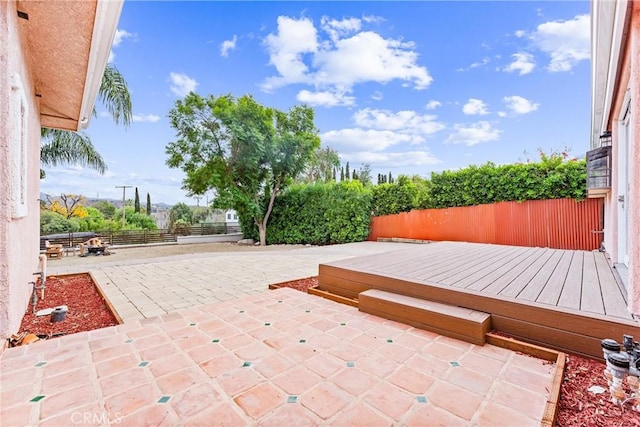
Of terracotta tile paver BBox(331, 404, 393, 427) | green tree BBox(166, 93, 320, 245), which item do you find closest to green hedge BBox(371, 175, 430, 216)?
green tree BBox(166, 93, 320, 245)

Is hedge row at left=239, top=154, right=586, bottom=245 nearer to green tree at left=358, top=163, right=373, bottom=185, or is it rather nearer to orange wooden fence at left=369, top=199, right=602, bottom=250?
orange wooden fence at left=369, top=199, right=602, bottom=250

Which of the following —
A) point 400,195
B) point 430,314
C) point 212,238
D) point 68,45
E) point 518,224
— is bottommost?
point 212,238

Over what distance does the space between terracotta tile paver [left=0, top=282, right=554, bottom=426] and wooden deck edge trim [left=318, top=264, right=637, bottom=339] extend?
38 centimetres

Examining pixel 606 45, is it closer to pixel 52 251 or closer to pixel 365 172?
pixel 52 251

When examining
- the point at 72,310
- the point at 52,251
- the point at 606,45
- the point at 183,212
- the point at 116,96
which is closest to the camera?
the point at 606,45

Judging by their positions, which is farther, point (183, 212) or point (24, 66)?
point (183, 212)

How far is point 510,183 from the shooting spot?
8.87 metres

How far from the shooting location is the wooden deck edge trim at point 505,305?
2153mm

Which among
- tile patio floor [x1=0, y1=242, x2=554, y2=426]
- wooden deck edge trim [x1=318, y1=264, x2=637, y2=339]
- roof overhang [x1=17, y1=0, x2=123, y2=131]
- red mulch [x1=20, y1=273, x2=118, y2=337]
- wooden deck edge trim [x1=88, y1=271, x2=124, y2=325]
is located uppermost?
roof overhang [x1=17, y1=0, x2=123, y2=131]

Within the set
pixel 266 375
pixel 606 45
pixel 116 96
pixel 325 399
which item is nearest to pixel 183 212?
pixel 116 96

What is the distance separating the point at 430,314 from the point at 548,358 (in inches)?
36.7

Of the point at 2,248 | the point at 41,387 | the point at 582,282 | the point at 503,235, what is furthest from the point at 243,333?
the point at 503,235

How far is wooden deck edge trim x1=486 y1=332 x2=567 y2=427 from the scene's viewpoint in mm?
1600

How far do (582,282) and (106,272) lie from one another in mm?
8376
